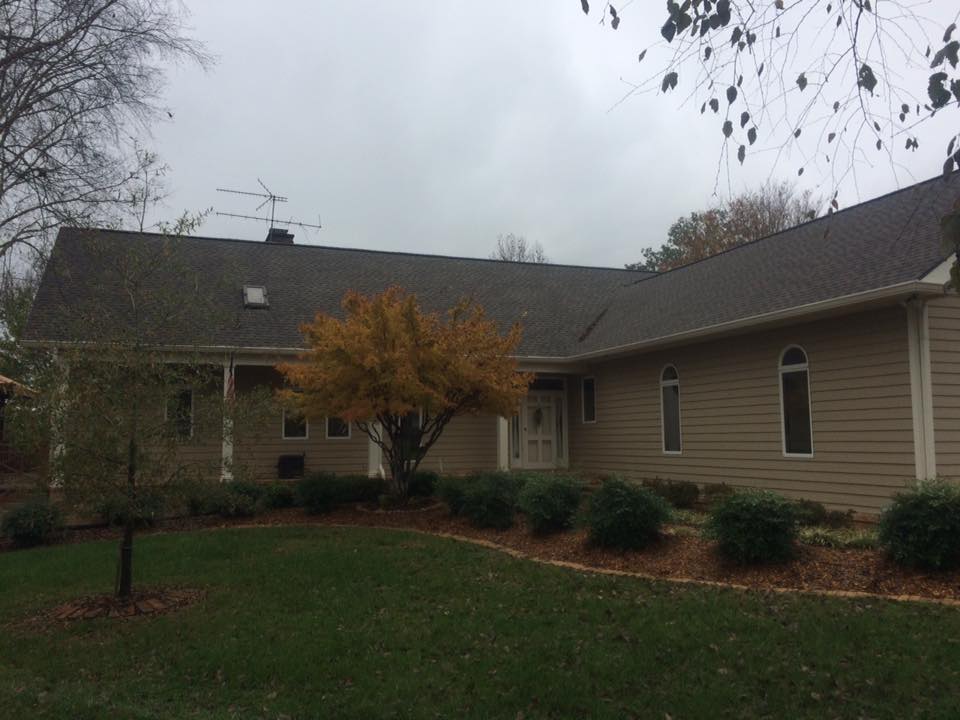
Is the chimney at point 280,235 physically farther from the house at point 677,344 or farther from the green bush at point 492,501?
the green bush at point 492,501

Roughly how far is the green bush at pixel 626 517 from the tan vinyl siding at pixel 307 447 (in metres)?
9.26

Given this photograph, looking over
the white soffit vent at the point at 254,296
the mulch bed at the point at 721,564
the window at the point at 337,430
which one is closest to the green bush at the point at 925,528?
the mulch bed at the point at 721,564

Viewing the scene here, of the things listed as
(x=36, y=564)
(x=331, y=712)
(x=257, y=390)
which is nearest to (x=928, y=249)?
(x=257, y=390)

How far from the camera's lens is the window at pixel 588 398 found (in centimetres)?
1803

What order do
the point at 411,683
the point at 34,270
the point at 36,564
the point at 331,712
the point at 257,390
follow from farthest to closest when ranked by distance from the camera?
the point at 34,270
the point at 36,564
the point at 257,390
the point at 411,683
the point at 331,712

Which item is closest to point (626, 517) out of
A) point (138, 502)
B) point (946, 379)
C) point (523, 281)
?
point (946, 379)

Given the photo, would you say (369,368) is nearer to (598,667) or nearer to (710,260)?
(598,667)

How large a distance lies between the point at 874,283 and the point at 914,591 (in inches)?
195

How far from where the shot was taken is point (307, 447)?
56.0 ft

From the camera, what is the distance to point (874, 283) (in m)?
10.3

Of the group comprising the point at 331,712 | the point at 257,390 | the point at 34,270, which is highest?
the point at 34,270

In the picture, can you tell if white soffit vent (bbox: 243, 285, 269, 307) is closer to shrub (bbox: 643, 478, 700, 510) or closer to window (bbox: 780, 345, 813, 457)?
shrub (bbox: 643, 478, 700, 510)

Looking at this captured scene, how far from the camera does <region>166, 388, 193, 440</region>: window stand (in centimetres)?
737

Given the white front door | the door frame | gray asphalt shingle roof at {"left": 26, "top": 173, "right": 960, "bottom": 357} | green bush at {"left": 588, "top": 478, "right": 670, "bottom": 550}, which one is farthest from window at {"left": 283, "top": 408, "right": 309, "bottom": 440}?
green bush at {"left": 588, "top": 478, "right": 670, "bottom": 550}
